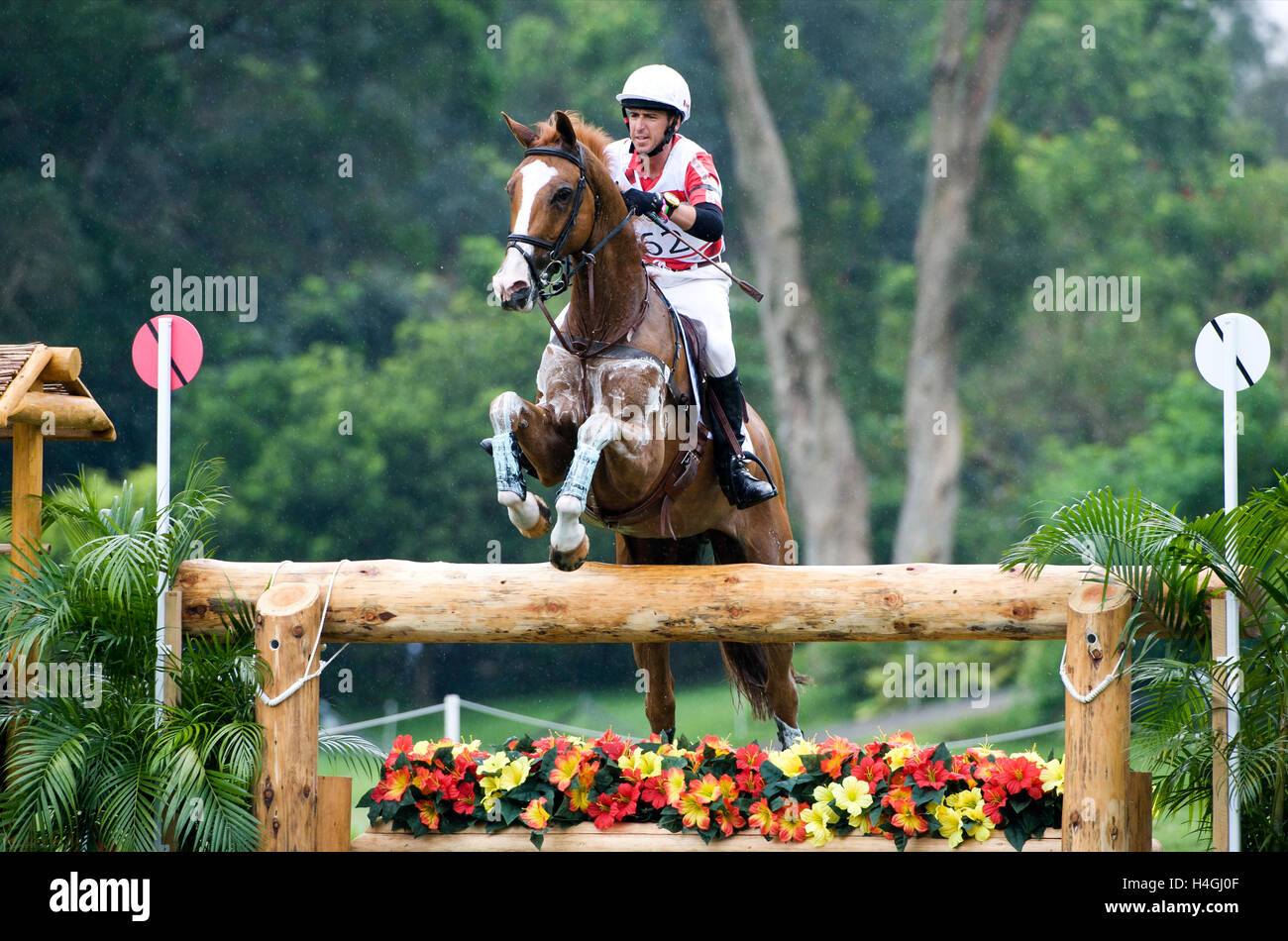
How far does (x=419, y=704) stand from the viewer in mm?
16516

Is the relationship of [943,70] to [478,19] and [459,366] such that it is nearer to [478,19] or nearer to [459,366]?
[478,19]

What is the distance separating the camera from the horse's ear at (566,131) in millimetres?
4727

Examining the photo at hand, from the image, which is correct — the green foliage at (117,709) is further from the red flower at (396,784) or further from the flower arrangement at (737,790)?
the flower arrangement at (737,790)

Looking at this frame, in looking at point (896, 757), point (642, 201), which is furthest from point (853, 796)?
point (642, 201)

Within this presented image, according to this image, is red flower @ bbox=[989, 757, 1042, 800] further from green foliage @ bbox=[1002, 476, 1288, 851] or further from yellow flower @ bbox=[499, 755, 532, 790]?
yellow flower @ bbox=[499, 755, 532, 790]

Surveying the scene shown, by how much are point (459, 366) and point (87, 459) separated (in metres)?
4.45

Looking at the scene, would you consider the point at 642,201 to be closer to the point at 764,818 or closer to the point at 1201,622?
the point at 764,818

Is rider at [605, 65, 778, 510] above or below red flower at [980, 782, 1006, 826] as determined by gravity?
above

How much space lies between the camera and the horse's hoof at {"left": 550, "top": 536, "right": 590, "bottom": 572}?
4.72m

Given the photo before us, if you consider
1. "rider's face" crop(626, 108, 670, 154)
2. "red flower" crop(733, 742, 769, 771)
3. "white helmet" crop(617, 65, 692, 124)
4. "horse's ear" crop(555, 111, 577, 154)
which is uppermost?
"white helmet" crop(617, 65, 692, 124)

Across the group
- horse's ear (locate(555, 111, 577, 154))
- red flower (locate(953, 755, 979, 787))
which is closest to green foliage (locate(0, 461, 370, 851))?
horse's ear (locate(555, 111, 577, 154))

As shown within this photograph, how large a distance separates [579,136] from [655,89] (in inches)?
13.3

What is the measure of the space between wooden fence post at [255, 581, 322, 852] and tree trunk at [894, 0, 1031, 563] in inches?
481

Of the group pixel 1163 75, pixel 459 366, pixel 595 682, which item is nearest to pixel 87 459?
pixel 459 366
